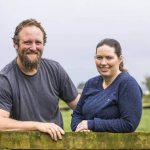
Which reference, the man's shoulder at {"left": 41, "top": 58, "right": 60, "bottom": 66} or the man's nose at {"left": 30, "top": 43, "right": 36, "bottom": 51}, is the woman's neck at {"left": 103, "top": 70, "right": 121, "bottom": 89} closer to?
the man's nose at {"left": 30, "top": 43, "right": 36, "bottom": 51}

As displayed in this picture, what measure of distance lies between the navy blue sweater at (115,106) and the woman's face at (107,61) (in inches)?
3.1

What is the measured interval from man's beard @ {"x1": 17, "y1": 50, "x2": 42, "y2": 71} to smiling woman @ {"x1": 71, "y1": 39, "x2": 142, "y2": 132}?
624mm

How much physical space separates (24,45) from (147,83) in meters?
112

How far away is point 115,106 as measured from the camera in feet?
17.3

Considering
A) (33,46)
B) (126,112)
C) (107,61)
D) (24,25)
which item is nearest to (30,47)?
(33,46)

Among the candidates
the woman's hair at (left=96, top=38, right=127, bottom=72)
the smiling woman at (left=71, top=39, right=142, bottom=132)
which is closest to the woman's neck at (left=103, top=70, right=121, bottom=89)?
the smiling woman at (left=71, top=39, right=142, bottom=132)

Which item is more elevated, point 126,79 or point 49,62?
point 49,62

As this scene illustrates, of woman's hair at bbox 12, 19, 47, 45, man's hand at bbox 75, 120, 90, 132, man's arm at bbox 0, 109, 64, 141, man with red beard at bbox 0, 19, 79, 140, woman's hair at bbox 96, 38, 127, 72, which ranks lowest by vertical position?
man's hand at bbox 75, 120, 90, 132

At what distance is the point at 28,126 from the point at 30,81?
80 cm

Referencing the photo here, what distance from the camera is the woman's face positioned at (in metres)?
5.40

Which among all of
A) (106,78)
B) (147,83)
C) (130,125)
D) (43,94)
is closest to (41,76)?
(43,94)

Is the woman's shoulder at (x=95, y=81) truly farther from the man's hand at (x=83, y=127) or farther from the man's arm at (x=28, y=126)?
the man's arm at (x=28, y=126)

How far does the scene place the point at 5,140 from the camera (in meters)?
4.74

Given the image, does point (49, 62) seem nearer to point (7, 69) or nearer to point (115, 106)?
point (7, 69)
